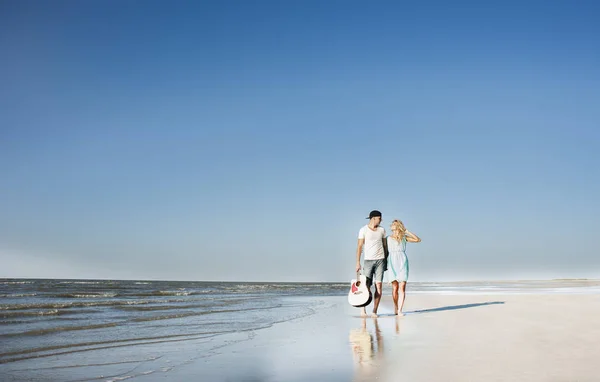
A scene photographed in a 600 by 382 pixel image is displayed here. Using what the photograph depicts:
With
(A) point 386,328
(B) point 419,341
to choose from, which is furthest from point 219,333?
(B) point 419,341

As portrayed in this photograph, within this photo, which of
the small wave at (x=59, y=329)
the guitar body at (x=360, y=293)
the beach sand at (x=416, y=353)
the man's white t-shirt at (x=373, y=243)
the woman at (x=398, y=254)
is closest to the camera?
the beach sand at (x=416, y=353)

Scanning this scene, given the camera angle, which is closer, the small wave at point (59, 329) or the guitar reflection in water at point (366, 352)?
the guitar reflection in water at point (366, 352)

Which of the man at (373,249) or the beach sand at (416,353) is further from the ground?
the man at (373,249)

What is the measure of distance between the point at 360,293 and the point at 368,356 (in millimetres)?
4545

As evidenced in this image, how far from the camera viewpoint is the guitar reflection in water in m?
4.59

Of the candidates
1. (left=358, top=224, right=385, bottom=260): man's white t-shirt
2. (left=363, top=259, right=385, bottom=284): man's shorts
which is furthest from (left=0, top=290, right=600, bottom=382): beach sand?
(left=358, top=224, right=385, bottom=260): man's white t-shirt

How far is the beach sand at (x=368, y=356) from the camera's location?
4496 millimetres

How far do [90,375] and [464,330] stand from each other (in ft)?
18.0

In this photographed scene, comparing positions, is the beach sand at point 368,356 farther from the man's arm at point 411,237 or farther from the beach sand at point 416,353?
the man's arm at point 411,237

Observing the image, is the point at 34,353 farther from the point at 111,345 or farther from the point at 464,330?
the point at 464,330

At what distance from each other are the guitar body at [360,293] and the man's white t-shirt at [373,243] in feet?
1.61

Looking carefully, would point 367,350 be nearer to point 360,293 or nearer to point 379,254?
point 360,293

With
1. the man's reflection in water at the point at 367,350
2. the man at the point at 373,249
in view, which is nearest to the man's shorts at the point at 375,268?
the man at the point at 373,249

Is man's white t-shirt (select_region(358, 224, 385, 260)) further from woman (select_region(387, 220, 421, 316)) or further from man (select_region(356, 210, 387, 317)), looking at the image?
woman (select_region(387, 220, 421, 316))
